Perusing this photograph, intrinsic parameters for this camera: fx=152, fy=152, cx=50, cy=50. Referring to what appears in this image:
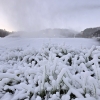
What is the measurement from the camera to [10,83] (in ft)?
6.30

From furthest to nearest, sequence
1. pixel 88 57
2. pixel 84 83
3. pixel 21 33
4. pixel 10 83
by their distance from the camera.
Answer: pixel 21 33
pixel 88 57
pixel 10 83
pixel 84 83

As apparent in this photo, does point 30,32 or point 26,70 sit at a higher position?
point 30,32

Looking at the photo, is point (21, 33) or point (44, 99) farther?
point (21, 33)

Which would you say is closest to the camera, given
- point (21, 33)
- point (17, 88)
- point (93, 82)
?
point (93, 82)

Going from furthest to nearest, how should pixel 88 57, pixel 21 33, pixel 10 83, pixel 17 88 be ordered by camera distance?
pixel 21 33
pixel 88 57
pixel 10 83
pixel 17 88

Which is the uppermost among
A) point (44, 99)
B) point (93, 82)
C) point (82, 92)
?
point (93, 82)

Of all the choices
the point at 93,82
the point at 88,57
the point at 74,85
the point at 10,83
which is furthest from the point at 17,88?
the point at 88,57

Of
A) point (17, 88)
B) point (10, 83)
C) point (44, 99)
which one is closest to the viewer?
point (44, 99)

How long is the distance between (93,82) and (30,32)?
9.00m

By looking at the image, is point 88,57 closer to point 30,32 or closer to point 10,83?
point 10,83

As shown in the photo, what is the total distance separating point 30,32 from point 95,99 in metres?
9.02

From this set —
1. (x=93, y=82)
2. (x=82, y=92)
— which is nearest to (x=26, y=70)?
(x=82, y=92)

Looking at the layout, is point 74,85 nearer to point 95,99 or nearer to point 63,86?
point 63,86

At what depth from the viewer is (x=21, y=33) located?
9.91 meters
